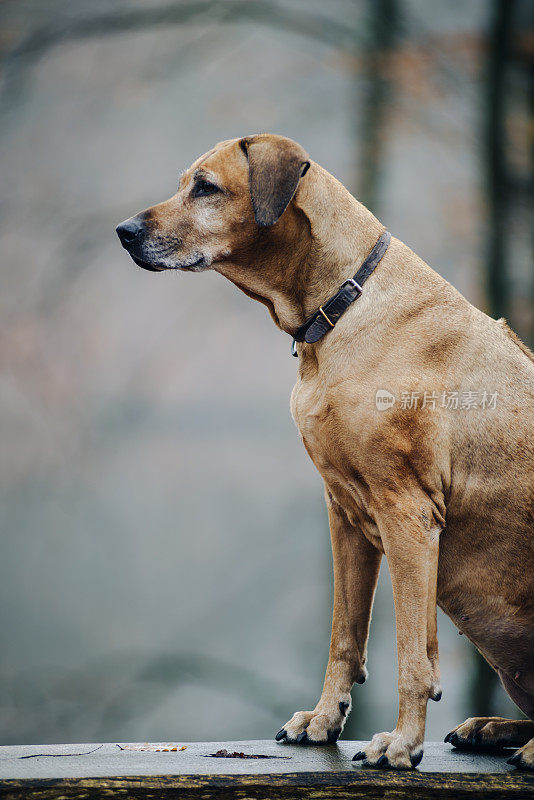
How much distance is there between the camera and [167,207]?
2.89m

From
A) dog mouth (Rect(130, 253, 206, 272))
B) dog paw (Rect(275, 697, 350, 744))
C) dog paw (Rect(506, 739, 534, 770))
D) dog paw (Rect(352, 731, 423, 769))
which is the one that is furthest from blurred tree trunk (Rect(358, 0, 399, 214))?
dog paw (Rect(352, 731, 423, 769))

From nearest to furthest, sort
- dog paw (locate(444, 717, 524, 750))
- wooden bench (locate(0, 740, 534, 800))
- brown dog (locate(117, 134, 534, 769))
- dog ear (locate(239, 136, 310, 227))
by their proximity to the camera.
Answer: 1. wooden bench (locate(0, 740, 534, 800))
2. brown dog (locate(117, 134, 534, 769))
3. dog ear (locate(239, 136, 310, 227))
4. dog paw (locate(444, 717, 524, 750))

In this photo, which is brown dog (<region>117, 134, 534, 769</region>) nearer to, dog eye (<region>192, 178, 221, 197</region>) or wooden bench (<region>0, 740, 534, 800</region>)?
dog eye (<region>192, 178, 221, 197</region>)

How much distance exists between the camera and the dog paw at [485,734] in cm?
296

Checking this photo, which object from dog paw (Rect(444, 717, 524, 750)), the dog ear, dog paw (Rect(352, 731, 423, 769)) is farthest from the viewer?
dog paw (Rect(444, 717, 524, 750))

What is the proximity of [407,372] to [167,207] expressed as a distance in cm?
107

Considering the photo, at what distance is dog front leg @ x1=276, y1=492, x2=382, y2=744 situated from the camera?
2.85m

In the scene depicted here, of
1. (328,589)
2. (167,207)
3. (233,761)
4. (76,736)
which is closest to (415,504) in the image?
(233,761)

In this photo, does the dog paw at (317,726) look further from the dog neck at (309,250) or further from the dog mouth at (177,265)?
the dog mouth at (177,265)

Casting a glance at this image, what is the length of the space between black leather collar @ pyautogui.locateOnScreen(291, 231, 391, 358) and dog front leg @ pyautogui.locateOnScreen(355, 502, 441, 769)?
0.68 metres

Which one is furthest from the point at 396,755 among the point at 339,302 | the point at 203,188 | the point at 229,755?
the point at 203,188

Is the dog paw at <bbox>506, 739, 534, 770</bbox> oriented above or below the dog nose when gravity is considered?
below

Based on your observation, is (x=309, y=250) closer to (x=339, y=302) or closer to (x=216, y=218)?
(x=339, y=302)

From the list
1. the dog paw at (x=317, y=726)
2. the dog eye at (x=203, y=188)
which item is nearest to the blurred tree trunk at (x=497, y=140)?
the dog eye at (x=203, y=188)
